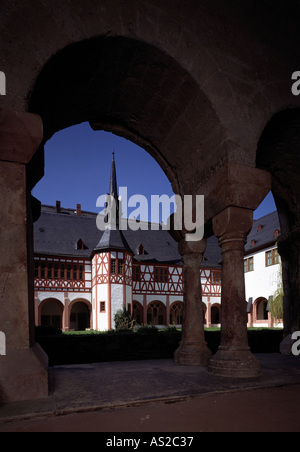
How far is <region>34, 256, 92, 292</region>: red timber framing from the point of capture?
24406mm

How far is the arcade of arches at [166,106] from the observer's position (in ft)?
10.3

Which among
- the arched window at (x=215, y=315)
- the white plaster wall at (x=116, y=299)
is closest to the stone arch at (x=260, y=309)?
the arched window at (x=215, y=315)

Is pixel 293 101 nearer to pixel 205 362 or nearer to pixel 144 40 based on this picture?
pixel 144 40

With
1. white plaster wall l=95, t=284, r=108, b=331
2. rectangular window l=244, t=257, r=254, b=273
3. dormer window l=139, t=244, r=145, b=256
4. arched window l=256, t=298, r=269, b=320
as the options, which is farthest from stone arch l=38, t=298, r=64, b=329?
arched window l=256, t=298, r=269, b=320

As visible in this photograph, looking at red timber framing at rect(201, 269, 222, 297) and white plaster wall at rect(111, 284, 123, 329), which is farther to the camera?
red timber framing at rect(201, 269, 222, 297)

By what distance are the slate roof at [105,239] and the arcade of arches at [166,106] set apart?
19.3 metres

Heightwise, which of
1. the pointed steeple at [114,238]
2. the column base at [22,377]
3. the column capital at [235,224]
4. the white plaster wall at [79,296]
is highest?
the pointed steeple at [114,238]

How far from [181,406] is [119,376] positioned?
1.52m

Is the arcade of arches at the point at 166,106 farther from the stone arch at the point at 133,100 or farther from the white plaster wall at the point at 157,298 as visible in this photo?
the white plaster wall at the point at 157,298

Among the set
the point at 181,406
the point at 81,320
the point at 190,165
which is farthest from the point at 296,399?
the point at 81,320

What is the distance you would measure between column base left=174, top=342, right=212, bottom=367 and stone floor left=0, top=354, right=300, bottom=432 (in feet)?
1.07

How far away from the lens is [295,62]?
4.84 m

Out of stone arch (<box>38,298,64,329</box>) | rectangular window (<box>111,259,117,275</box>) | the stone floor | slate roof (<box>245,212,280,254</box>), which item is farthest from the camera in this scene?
stone arch (<box>38,298,64,329</box>)

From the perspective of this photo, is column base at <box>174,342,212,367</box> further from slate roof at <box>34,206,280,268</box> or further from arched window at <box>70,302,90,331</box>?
arched window at <box>70,302,90,331</box>
